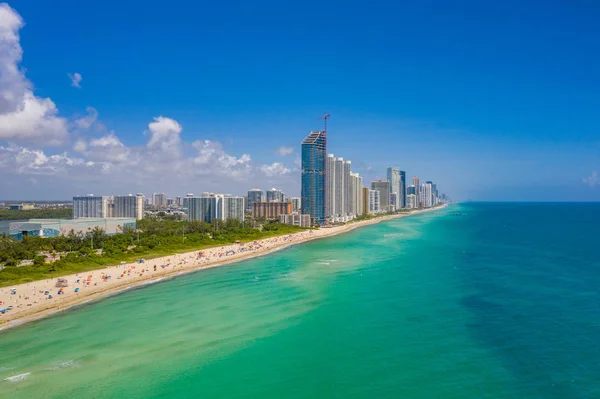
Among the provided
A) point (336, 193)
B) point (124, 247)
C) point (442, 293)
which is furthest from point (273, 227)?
point (442, 293)

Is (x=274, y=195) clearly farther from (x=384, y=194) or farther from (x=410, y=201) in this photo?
(x=410, y=201)

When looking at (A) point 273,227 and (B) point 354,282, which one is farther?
(A) point 273,227

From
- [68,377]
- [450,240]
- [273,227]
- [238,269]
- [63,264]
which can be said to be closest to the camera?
[68,377]

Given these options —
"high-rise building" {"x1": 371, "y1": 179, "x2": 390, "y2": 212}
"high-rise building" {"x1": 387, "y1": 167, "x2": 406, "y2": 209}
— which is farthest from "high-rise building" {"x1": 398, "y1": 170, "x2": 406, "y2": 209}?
"high-rise building" {"x1": 371, "y1": 179, "x2": 390, "y2": 212}

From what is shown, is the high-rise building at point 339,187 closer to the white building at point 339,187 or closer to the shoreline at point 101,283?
the white building at point 339,187

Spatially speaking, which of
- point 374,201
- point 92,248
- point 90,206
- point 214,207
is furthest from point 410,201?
point 92,248

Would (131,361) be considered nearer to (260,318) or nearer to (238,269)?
(260,318)

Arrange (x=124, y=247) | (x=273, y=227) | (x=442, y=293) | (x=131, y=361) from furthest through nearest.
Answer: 1. (x=273, y=227)
2. (x=124, y=247)
3. (x=442, y=293)
4. (x=131, y=361)
